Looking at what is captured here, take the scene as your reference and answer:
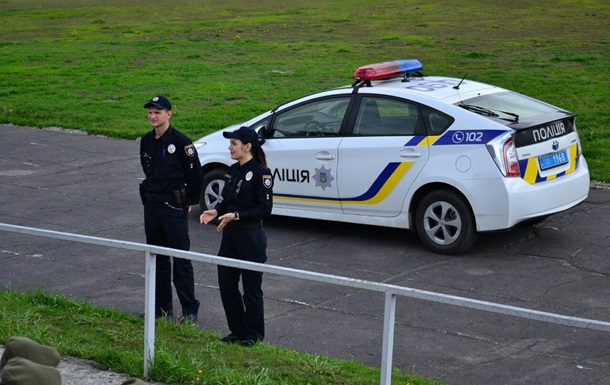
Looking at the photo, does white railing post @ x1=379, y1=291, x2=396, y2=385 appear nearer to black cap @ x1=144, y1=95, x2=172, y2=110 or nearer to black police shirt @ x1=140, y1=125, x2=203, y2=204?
black police shirt @ x1=140, y1=125, x2=203, y2=204

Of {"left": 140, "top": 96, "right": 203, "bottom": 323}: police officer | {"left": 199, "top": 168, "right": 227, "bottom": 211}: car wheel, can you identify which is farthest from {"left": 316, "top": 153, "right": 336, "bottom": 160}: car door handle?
{"left": 140, "top": 96, "right": 203, "bottom": 323}: police officer

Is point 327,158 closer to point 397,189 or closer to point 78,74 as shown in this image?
point 397,189

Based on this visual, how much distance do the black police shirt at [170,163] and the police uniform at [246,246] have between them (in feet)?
2.41

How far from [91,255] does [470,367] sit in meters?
4.40

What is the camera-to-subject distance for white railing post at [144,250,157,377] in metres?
6.04

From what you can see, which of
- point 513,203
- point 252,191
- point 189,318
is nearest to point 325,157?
point 513,203

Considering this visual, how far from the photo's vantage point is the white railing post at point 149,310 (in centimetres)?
604

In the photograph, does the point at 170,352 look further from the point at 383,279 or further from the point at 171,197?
the point at 383,279

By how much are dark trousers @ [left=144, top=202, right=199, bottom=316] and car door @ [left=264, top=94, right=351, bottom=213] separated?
9.04 ft

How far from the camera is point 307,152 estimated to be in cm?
1062

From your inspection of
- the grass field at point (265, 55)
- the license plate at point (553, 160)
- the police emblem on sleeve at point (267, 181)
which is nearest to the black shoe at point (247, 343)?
the police emblem on sleeve at point (267, 181)

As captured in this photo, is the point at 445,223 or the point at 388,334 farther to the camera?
the point at 445,223

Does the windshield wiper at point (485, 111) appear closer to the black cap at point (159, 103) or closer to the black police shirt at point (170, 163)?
the black police shirt at point (170, 163)

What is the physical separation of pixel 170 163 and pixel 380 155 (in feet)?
9.45
